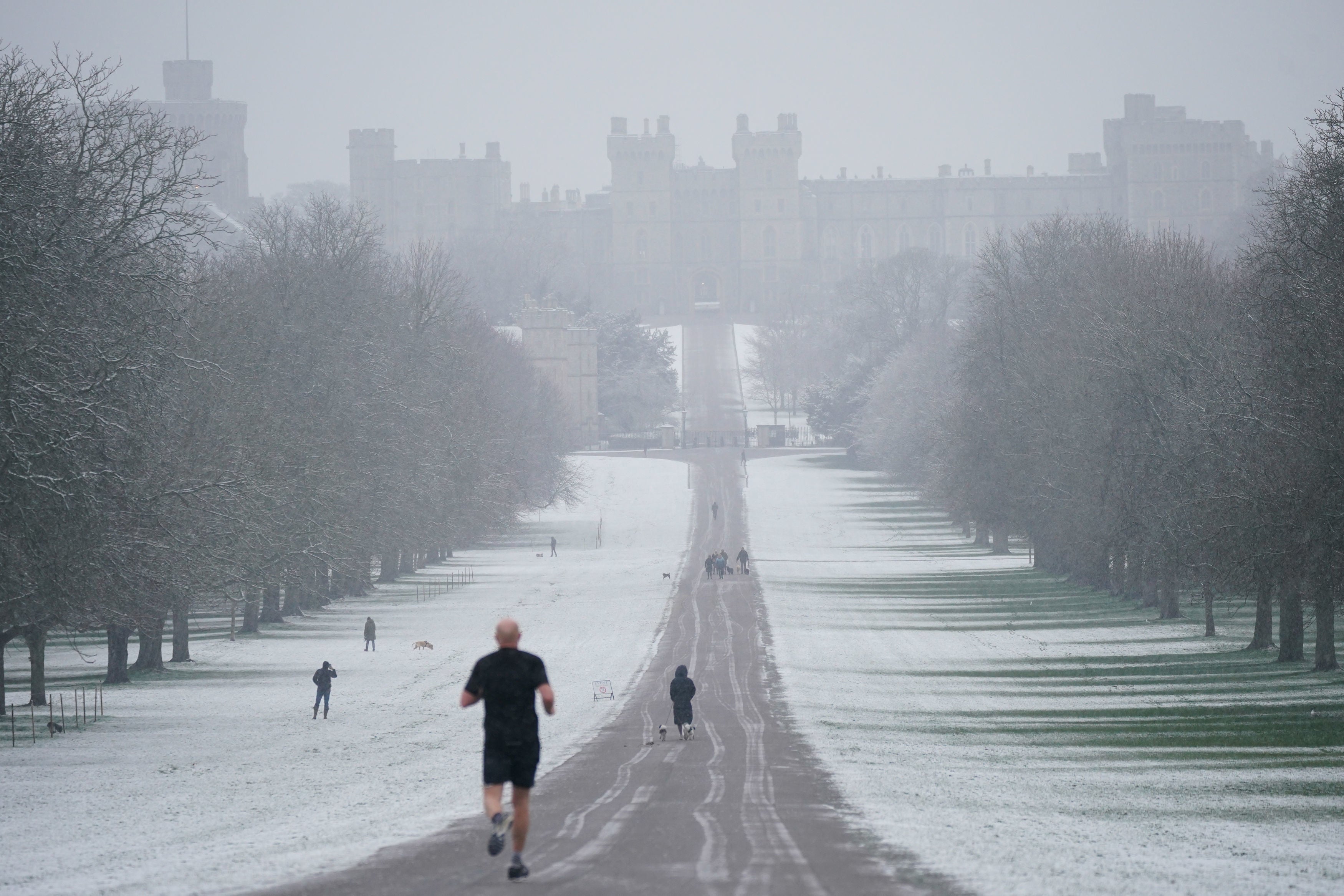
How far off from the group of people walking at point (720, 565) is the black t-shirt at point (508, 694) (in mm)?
42844

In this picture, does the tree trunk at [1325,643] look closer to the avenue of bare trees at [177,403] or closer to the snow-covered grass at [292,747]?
the snow-covered grass at [292,747]

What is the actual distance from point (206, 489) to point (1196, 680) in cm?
1692

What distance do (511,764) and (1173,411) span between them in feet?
87.2

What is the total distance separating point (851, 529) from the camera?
73188 mm

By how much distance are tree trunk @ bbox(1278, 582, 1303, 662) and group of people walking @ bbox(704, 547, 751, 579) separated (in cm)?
2518

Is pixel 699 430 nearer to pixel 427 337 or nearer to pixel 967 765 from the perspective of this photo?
pixel 427 337

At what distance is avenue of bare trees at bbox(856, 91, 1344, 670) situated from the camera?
2539 centimetres

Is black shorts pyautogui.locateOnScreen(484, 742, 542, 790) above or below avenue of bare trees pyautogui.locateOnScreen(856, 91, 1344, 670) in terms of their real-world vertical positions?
below

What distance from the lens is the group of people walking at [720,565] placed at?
54000mm

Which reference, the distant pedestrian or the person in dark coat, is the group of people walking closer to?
the distant pedestrian

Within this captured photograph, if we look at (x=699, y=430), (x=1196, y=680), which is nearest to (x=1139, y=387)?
(x=1196, y=680)

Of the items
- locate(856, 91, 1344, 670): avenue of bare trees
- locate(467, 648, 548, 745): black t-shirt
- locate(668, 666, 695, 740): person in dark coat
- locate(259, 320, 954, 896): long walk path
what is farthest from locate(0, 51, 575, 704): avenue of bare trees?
locate(856, 91, 1344, 670): avenue of bare trees

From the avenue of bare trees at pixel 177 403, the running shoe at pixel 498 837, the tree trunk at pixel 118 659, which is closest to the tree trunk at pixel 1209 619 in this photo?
the avenue of bare trees at pixel 177 403

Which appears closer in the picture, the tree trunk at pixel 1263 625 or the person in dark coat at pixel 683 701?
the person in dark coat at pixel 683 701
